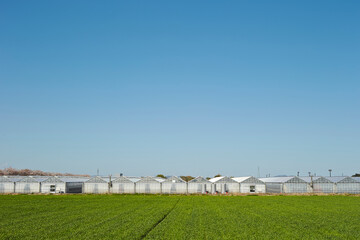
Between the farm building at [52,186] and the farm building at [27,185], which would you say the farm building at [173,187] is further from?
the farm building at [27,185]

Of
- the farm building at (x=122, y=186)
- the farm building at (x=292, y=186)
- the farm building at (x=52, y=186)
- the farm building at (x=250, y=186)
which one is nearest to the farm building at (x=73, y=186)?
the farm building at (x=52, y=186)

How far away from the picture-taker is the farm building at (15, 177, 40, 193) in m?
82.0

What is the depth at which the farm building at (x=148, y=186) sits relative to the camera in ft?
272

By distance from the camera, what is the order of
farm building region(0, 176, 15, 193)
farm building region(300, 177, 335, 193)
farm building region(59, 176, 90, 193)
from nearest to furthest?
farm building region(0, 176, 15, 193), farm building region(59, 176, 90, 193), farm building region(300, 177, 335, 193)

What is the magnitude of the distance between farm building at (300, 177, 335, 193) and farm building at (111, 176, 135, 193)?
43496 mm

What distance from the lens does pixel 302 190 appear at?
83.5 m

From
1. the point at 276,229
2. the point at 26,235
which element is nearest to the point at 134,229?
the point at 26,235

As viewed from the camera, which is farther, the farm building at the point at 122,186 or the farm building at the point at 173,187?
the farm building at the point at 122,186

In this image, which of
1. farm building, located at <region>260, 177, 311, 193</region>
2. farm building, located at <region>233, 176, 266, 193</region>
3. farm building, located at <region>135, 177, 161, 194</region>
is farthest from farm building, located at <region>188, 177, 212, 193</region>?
farm building, located at <region>260, 177, 311, 193</region>

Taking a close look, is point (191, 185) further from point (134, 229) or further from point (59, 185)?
point (134, 229)

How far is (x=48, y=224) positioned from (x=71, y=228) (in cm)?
326

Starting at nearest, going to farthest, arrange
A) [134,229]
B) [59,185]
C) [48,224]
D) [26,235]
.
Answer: [26,235] < [134,229] < [48,224] < [59,185]

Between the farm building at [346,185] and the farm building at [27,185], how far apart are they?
73150 millimetres

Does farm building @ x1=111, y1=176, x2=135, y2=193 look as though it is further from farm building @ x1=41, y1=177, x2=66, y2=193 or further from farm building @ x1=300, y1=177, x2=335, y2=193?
farm building @ x1=300, y1=177, x2=335, y2=193
